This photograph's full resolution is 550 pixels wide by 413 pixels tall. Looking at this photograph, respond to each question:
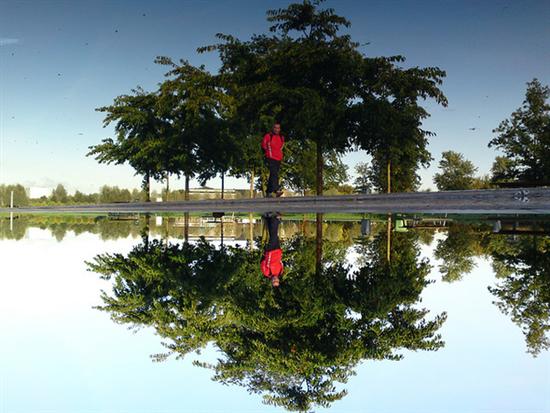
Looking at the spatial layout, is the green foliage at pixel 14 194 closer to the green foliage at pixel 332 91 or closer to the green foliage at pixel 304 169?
the green foliage at pixel 304 169

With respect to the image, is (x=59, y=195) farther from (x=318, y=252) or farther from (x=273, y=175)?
(x=318, y=252)

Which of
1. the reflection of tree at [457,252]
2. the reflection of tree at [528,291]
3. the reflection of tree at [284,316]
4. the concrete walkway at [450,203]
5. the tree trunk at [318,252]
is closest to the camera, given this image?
the reflection of tree at [284,316]

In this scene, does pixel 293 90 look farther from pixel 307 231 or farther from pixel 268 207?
pixel 307 231

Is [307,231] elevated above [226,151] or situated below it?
below

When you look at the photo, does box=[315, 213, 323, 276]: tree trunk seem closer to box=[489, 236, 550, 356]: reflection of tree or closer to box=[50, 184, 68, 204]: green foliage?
box=[489, 236, 550, 356]: reflection of tree

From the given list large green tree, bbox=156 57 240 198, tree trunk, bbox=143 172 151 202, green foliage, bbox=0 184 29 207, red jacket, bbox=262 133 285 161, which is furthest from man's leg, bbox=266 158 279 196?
green foliage, bbox=0 184 29 207

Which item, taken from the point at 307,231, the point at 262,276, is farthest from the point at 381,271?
the point at 307,231

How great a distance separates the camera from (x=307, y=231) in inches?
374

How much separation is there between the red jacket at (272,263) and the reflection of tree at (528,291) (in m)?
1.84

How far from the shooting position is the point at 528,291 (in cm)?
355

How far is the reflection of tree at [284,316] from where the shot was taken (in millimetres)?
2385

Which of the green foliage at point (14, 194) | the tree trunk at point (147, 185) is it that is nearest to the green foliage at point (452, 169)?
the tree trunk at point (147, 185)

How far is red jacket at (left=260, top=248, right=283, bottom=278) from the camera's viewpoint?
4691mm

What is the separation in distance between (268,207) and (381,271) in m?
9.27
